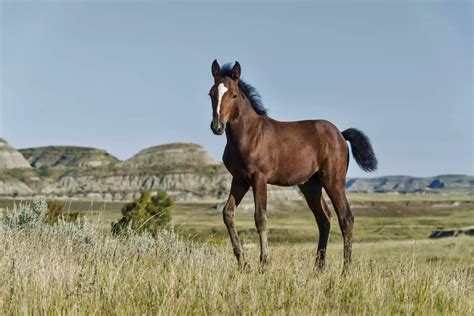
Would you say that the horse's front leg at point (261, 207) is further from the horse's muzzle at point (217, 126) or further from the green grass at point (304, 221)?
the green grass at point (304, 221)

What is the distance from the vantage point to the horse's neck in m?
9.48

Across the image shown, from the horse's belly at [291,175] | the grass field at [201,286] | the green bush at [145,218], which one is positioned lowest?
the grass field at [201,286]

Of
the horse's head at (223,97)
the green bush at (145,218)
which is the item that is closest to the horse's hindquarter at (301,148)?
the horse's head at (223,97)

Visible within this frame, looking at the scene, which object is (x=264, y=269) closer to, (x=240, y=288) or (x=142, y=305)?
(x=240, y=288)

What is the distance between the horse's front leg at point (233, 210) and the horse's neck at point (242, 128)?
0.53 meters

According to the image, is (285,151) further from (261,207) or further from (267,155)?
(261,207)

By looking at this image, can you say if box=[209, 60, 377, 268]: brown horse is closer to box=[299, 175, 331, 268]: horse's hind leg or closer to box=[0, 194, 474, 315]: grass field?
box=[299, 175, 331, 268]: horse's hind leg

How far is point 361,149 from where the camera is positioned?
11438 mm

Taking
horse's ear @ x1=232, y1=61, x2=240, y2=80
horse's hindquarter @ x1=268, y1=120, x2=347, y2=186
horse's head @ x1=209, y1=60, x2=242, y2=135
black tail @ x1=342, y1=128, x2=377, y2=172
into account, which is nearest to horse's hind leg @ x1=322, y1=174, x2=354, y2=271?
horse's hindquarter @ x1=268, y1=120, x2=347, y2=186

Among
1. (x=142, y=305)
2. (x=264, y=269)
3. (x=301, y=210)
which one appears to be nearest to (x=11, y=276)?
(x=142, y=305)

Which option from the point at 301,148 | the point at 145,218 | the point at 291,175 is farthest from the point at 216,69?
the point at 145,218

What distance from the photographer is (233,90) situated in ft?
31.0

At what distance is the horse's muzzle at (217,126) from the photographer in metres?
8.76

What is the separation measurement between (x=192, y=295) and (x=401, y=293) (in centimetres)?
264
